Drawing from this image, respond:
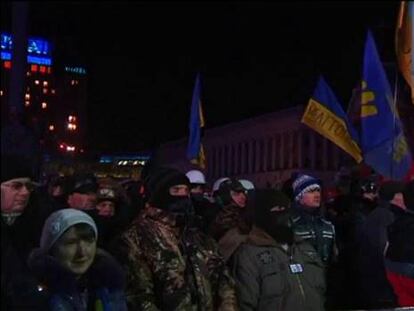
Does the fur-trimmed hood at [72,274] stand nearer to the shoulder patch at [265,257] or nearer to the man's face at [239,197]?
the shoulder patch at [265,257]

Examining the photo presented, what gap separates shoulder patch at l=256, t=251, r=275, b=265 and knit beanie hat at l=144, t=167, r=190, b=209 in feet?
2.12

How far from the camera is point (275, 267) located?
4238 mm

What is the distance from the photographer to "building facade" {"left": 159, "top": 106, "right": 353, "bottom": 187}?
5022 cm

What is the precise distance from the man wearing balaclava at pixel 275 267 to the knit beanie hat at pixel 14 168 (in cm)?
169

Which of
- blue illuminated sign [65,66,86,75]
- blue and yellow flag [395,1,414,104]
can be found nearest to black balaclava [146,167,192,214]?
blue and yellow flag [395,1,414,104]

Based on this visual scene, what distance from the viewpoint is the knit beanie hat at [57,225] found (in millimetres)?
3303

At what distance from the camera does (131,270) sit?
372 centimetres

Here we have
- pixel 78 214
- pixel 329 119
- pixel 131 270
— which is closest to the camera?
pixel 78 214

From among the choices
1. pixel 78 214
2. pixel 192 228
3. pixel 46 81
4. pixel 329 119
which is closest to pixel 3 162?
pixel 78 214

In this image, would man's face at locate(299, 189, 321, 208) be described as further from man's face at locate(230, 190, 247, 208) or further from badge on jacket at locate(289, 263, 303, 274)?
badge on jacket at locate(289, 263, 303, 274)

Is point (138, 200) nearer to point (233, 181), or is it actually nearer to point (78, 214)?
point (233, 181)

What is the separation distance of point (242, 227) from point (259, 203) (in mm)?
475

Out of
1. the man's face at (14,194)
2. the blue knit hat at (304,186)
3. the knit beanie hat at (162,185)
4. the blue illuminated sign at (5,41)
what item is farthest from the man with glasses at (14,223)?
the blue illuminated sign at (5,41)

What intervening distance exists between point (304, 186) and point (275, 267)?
4.45ft
